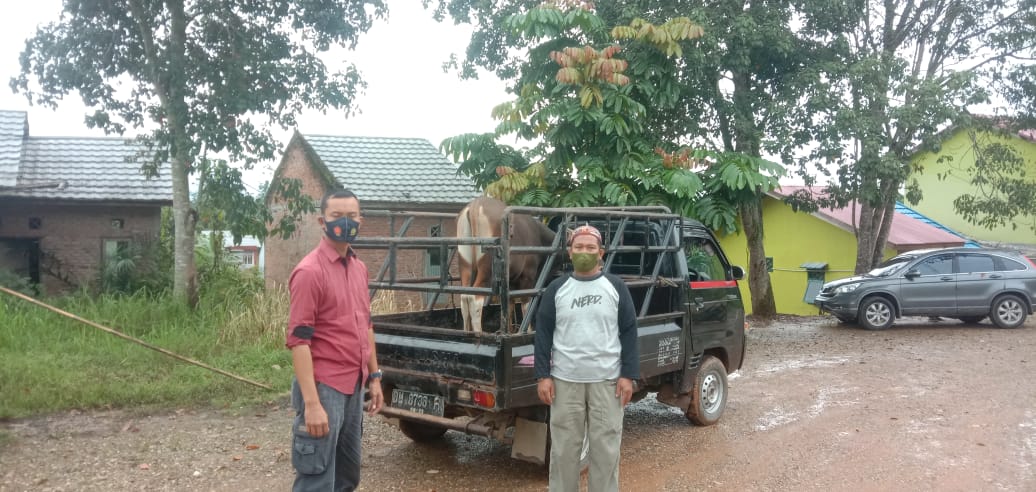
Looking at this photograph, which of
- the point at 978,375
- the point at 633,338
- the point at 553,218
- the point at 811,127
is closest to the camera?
the point at 633,338

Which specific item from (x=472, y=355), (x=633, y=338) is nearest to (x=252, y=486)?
A: (x=472, y=355)

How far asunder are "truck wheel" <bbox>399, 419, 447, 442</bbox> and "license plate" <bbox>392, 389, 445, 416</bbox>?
692 millimetres

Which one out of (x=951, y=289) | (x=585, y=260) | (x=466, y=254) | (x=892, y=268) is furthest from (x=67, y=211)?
(x=951, y=289)

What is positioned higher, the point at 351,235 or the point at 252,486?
the point at 351,235

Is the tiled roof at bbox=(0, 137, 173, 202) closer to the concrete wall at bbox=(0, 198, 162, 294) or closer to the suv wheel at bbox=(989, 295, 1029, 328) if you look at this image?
the concrete wall at bbox=(0, 198, 162, 294)

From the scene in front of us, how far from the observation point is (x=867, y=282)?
15.6 m

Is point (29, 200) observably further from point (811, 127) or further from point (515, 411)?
point (811, 127)

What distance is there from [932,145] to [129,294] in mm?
14707

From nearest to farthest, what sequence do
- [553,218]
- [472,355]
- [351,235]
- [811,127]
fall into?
[351,235]
[472,355]
[553,218]
[811,127]

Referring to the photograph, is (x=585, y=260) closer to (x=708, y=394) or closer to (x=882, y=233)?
(x=708, y=394)

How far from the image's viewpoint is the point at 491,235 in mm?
7426

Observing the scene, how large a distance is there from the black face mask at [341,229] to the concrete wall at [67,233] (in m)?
11.7

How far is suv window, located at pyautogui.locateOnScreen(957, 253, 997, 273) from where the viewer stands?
15.4 metres

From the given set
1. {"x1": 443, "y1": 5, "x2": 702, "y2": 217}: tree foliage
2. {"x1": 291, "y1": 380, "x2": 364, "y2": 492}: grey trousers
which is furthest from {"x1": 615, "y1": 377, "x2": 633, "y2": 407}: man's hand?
{"x1": 443, "y1": 5, "x2": 702, "y2": 217}: tree foliage
